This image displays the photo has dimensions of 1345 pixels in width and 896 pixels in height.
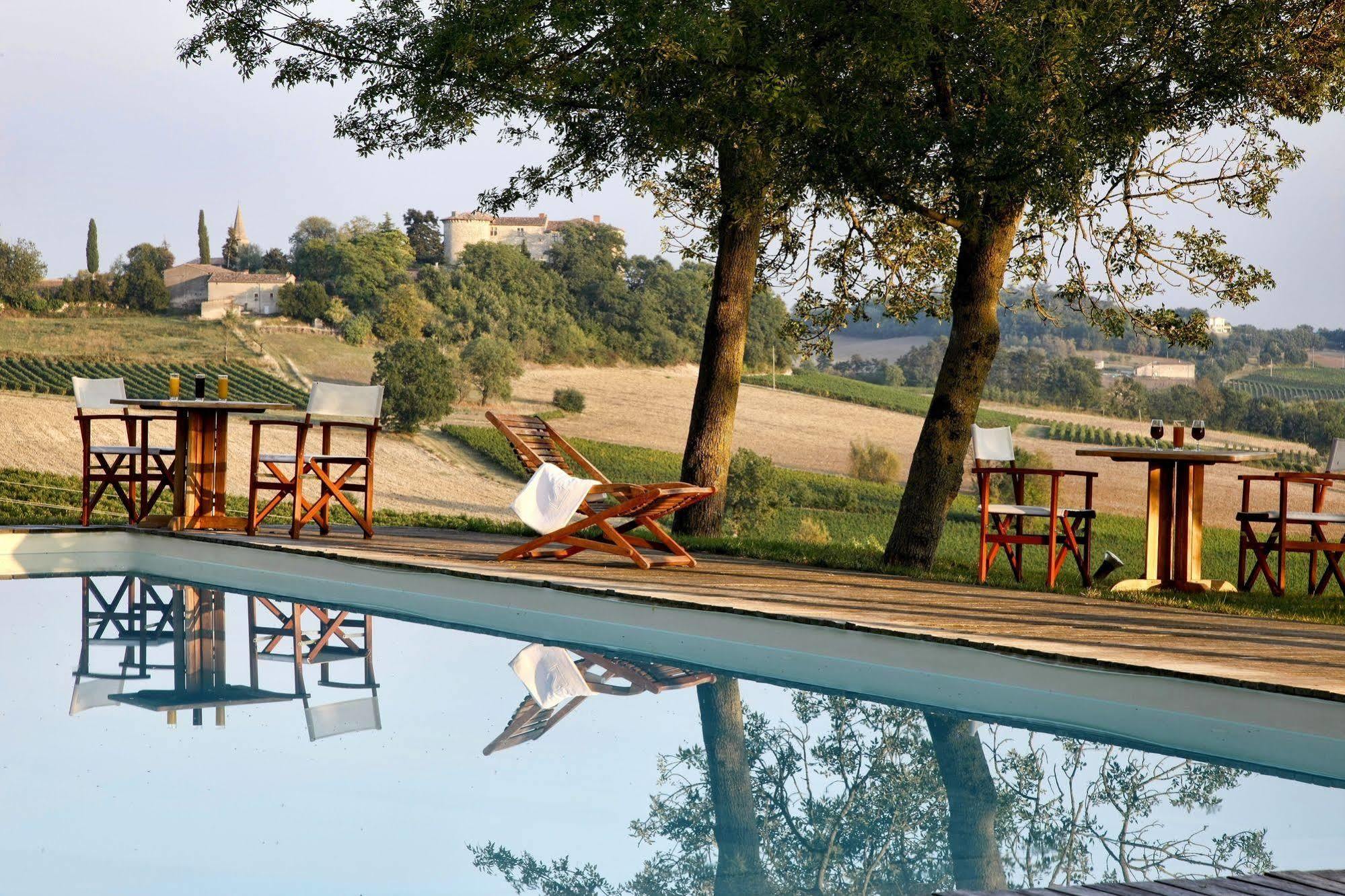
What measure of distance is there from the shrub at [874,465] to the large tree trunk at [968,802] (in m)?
32.4

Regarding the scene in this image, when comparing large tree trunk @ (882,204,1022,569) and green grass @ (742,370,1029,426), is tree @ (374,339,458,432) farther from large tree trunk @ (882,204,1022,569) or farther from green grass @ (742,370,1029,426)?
large tree trunk @ (882,204,1022,569)

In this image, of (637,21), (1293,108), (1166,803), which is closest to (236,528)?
(637,21)

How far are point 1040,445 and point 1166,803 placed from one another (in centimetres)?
3770

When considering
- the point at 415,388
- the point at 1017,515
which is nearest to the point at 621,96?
the point at 1017,515

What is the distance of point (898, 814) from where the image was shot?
3.12m

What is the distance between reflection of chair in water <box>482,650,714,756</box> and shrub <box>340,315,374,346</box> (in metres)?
45.8

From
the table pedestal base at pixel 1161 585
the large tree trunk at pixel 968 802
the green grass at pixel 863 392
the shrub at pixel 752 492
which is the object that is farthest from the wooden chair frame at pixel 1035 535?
the green grass at pixel 863 392

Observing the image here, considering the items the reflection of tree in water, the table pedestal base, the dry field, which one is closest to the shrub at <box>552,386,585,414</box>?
the dry field

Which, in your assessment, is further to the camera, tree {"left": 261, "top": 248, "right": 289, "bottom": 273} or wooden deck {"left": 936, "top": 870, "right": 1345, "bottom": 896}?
tree {"left": 261, "top": 248, "right": 289, "bottom": 273}

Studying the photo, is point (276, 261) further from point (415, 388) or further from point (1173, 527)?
point (1173, 527)

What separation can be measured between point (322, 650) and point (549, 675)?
3.49 ft

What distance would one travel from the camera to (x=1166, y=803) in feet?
10.5

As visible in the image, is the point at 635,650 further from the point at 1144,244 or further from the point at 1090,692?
the point at 1144,244

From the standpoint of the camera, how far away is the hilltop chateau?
242 ft
